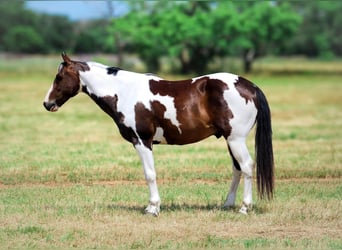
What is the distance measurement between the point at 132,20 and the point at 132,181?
4393 centimetres

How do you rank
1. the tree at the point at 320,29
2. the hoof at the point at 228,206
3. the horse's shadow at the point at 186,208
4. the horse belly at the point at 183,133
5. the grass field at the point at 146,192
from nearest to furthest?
the grass field at the point at 146,192 → the horse belly at the point at 183,133 → the horse's shadow at the point at 186,208 → the hoof at the point at 228,206 → the tree at the point at 320,29

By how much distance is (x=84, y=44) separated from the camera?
65938mm

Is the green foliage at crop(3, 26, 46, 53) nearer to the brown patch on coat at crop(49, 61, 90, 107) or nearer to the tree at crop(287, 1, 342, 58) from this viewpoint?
the tree at crop(287, 1, 342, 58)

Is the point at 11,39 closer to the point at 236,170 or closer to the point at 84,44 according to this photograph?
the point at 84,44

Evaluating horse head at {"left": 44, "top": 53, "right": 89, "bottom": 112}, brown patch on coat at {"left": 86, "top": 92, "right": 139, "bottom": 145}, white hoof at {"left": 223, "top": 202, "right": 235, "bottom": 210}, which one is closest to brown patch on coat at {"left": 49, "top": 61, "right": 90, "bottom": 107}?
horse head at {"left": 44, "top": 53, "right": 89, "bottom": 112}

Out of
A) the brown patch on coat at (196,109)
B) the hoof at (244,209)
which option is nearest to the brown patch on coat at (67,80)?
the brown patch on coat at (196,109)

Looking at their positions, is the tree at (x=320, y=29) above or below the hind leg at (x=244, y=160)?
above

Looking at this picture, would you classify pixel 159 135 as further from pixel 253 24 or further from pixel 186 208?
pixel 253 24

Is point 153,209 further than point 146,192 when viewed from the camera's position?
No

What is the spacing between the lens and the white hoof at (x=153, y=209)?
918cm

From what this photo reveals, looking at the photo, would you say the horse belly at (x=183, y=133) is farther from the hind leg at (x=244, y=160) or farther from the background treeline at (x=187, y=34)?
the background treeline at (x=187, y=34)

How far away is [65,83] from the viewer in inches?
370

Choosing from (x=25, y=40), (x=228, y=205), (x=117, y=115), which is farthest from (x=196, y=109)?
(x=25, y=40)

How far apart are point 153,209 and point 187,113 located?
4.19ft
